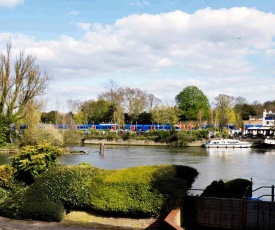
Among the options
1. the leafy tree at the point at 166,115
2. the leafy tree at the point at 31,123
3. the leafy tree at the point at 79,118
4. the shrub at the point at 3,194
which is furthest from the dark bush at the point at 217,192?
the leafy tree at the point at 79,118

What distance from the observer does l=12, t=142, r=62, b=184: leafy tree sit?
17.2 meters

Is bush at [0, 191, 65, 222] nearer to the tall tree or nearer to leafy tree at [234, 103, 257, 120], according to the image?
the tall tree

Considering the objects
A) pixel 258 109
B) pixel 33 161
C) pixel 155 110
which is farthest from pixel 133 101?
pixel 33 161

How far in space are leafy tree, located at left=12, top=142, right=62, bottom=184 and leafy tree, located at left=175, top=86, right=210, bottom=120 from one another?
98.0 metres

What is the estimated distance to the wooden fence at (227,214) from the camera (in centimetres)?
1336

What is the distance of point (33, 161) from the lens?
56.3 feet

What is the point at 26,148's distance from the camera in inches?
698

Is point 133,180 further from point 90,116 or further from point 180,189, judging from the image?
point 90,116

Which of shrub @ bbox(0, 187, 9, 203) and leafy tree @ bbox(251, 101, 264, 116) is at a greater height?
leafy tree @ bbox(251, 101, 264, 116)

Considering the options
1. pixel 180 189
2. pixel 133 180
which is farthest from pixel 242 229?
pixel 133 180

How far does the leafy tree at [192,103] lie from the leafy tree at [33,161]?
98.0m

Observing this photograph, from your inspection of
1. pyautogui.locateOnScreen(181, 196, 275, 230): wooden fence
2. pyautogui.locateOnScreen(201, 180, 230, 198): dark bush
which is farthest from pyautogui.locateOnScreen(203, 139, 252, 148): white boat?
pyautogui.locateOnScreen(181, 196, 275, 230): wooden fence

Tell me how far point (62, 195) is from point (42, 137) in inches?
1519

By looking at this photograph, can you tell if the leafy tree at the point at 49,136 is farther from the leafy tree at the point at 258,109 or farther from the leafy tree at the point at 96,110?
the leafy tree at the point at 258,109
